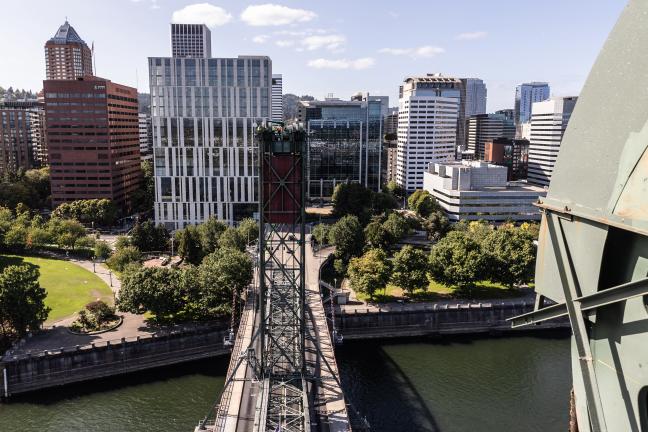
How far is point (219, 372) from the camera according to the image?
127ft

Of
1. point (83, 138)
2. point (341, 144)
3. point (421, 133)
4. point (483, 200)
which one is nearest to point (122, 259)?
point (83, 138)

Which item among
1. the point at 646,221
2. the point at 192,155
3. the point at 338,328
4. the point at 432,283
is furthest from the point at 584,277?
the point at 192,155

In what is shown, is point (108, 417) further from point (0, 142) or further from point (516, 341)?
point (0, 142)

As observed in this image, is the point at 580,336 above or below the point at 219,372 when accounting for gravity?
above

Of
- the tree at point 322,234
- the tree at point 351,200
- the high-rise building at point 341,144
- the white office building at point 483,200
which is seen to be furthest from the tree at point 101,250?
the high-rise building at point 341,144

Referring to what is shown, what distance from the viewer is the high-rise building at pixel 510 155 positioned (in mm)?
127312

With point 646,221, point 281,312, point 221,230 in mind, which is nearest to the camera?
point 646,221

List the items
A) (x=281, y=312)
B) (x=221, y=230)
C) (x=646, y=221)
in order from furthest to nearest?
(x=221, y=230), (x=281, y=312), (x=646, y=221)

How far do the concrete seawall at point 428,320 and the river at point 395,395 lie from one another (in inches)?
92.4

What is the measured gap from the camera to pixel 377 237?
66.1 meters

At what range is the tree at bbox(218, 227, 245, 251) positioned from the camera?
5719 cm

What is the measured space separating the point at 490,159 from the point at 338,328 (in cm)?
9670

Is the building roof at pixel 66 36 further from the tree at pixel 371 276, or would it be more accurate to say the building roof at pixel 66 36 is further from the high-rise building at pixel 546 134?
the tree at pixel 371 276

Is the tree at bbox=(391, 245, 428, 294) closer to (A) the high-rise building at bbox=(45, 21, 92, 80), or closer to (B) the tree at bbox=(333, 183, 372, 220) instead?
(B) the tree at bbox=(333, 183, 372, 220)
